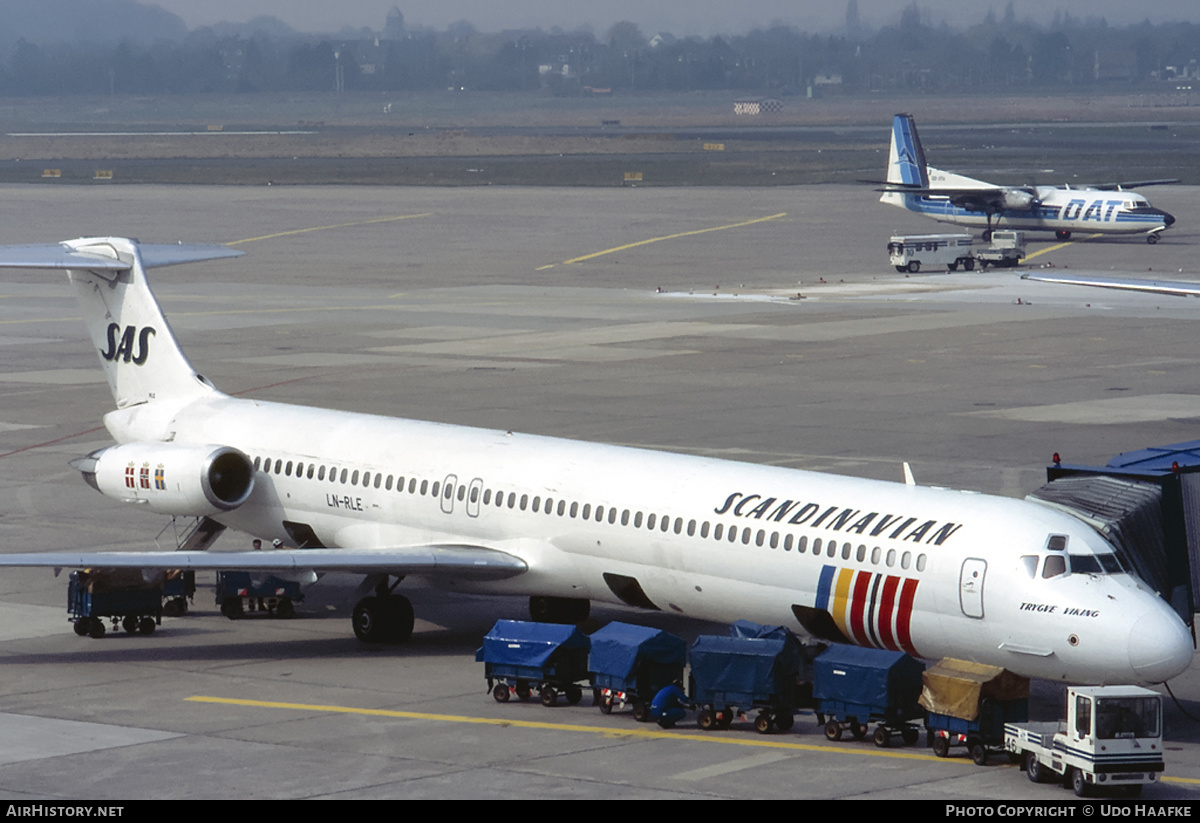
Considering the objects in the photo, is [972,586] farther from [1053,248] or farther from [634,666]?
[1053,248]

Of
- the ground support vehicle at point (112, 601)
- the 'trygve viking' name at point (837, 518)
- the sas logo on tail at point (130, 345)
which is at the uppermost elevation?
the sas logo on tail at point (130, 345)

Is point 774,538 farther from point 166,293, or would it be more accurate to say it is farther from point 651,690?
point 166,293

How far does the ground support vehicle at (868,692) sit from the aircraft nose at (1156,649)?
98.4 inches

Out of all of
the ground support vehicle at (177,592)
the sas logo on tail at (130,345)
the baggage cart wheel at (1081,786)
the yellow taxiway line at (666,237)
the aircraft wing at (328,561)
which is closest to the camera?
the baggage cart wheel at (1081,786)

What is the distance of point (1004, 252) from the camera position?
313 feet

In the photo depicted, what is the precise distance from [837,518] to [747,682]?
2.89 metres

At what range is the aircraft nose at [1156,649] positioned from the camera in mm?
21641

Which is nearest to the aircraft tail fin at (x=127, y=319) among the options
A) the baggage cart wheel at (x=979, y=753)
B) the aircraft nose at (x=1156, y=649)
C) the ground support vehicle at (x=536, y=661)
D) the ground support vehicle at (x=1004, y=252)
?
the ground support vehicle at (x=536, y=661)

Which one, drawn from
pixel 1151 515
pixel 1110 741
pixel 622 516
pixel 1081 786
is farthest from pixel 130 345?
pixel 1110 741

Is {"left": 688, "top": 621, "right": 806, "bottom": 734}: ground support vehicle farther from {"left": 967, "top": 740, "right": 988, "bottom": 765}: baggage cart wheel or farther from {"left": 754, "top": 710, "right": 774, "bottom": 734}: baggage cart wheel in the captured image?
{"left": 967, "top": 740, "right": 988, "bottom": 765}: baggage cart wheel

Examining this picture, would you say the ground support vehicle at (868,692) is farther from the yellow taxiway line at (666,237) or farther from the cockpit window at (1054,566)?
the yellow taxiway line at (666,237)

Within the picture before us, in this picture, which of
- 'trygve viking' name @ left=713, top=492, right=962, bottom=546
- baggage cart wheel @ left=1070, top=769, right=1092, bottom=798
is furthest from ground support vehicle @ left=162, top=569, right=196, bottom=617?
baggage cart wheel @ left=1070, top=769, right=1092, bottom=798

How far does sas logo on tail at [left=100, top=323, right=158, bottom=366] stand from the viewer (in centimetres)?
3397

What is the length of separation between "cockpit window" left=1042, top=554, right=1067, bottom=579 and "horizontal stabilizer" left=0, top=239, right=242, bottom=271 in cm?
1742
